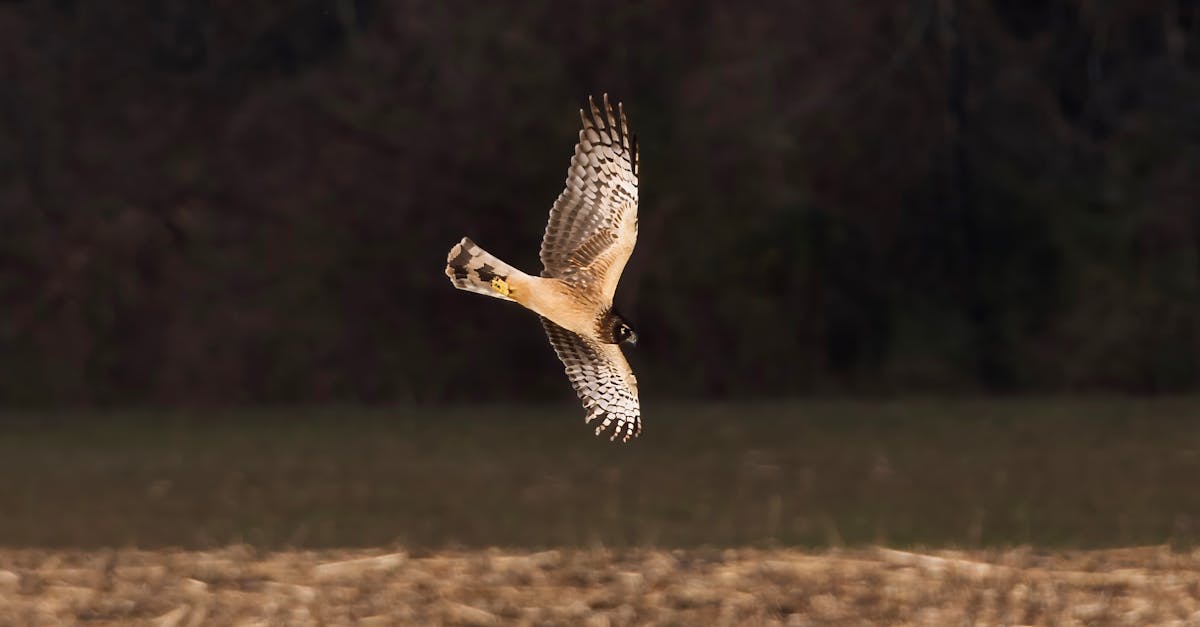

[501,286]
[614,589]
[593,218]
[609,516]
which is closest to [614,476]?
[609,516]

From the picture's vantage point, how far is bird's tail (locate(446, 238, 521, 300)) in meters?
3.97

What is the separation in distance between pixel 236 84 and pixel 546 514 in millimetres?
10665

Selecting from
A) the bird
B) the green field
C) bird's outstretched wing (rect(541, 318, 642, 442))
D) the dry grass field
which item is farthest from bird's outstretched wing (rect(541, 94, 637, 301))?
the green field

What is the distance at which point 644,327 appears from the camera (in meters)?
19.0

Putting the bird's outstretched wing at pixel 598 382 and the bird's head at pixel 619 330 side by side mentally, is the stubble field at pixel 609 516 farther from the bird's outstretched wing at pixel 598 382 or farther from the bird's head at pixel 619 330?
the bird's head at pixel 619 330

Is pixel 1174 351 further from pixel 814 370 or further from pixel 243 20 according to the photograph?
pixel 243 20

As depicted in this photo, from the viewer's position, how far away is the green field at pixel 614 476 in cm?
1287

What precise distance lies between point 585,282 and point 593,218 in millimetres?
205

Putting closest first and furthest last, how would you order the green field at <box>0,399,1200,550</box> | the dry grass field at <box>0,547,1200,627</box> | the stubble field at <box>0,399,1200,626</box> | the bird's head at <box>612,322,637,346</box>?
1. the bird's head at <box>612,322,637,346</box>
2. the dry grass field at <box>0,547,1200,627</box>
3. the stubble field at <box>0,399,1200,626</box>
4. the green field at <box>0,399,1200,550</box>

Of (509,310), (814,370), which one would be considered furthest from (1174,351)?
(509,310)

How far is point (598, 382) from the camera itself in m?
4.02

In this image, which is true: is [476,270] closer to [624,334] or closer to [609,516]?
[624,334]

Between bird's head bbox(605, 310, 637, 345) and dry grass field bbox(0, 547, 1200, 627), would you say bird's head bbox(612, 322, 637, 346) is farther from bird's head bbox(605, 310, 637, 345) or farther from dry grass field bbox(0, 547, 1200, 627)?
dry grass field bbox(0, 547, 1200, 627)

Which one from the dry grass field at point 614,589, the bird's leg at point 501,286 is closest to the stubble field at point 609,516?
the dry grass field at point 614,589
